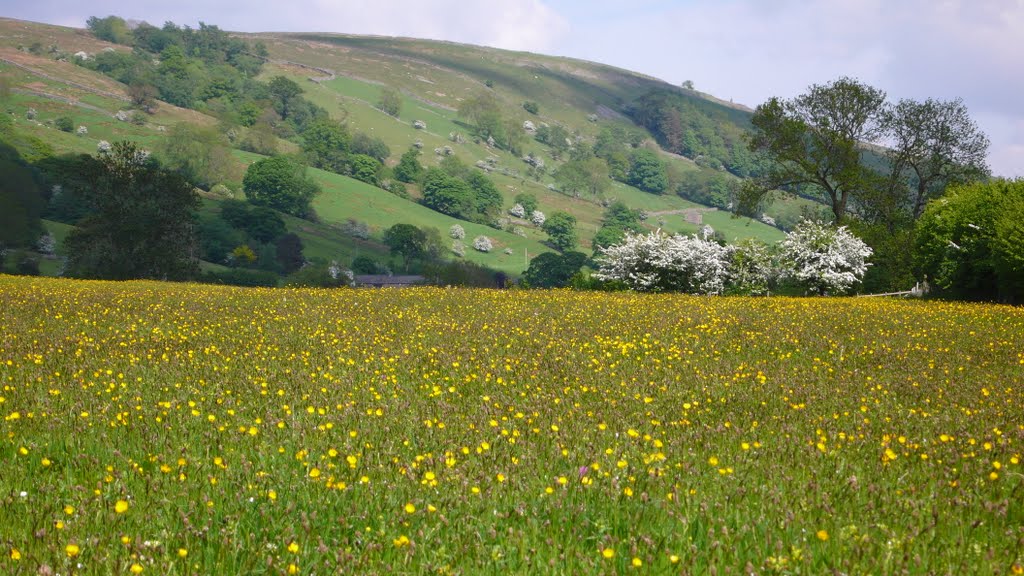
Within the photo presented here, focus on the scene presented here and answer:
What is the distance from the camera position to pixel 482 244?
557ft

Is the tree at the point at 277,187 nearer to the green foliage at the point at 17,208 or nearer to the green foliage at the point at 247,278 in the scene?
the green foliage at the point at 17,208

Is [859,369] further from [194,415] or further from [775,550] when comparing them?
[194,415]

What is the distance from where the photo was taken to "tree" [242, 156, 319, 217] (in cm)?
15062

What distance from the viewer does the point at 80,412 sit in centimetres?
777

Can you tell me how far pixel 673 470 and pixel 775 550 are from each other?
1.70 m

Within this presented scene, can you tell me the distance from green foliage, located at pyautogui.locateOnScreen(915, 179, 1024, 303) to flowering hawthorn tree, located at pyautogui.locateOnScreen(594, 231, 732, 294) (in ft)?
27.8

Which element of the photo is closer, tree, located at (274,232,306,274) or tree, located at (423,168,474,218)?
tree, located at (274,232,306,274)

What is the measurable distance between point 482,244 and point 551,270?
119ft

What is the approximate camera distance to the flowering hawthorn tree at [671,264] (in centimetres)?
3153

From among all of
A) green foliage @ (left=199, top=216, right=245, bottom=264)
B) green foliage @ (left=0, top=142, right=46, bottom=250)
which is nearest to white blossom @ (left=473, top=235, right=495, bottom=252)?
green foliage @ (left=199, top=216, right=245, bottom=264)

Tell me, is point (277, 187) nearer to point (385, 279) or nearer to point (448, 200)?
point (385, 279)

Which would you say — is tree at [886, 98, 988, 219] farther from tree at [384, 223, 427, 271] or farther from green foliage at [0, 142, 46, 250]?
tree at [384, 223, 427, 271]

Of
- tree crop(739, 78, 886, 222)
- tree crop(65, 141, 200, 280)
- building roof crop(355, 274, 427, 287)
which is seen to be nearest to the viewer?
tree crop(739, 78, 886, 222)

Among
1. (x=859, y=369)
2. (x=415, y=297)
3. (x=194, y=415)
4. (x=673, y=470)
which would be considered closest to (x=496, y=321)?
(x=415, y=297)
